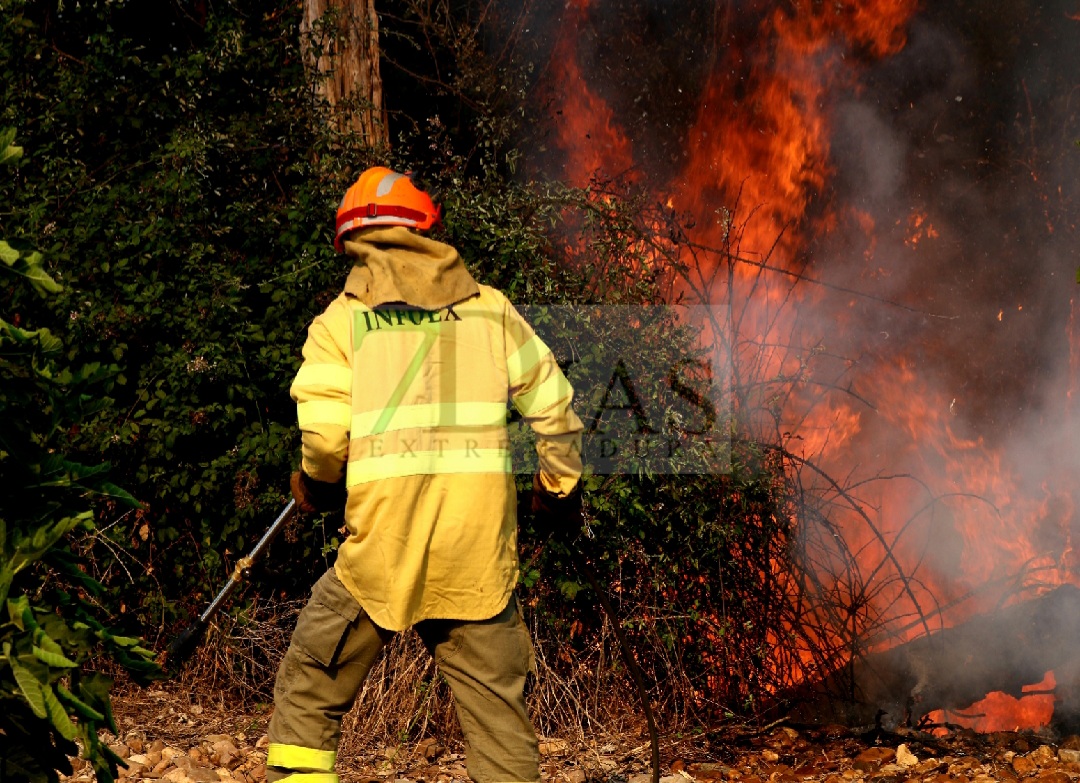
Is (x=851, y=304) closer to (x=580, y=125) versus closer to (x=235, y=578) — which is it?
(x=580, y=125)

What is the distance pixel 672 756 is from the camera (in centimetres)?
570

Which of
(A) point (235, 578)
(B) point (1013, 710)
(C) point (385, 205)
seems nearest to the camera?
(C) point (385, 205)

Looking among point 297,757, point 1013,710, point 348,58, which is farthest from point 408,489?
point 1013,710

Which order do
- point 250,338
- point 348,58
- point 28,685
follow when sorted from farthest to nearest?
point 348,58 → point 250,338 → point 28,685

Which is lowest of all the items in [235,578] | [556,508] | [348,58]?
[235,578]

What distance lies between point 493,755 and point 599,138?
Result: 597cm

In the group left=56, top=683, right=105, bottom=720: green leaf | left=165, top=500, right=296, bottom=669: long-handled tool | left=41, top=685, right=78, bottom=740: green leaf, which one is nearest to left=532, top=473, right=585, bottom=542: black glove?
left=165, top=500, right=296, bottom=669: long-handled tool

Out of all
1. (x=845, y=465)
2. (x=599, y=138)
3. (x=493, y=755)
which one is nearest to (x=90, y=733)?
(x=493, y=755)

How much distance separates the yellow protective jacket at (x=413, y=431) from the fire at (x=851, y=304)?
3.39 meters

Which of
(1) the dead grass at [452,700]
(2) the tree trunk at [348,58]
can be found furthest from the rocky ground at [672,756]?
(2) the tree trunk at [348,58]

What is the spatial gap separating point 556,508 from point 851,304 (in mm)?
4600

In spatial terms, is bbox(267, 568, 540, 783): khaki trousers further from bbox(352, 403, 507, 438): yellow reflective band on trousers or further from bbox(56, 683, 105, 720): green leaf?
bbox(56, 683, 105, 720): green leaf

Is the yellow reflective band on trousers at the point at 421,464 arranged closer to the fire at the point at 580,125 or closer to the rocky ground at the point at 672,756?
the rocky ground at the point at 672,756

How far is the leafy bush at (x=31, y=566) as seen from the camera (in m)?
2.77
